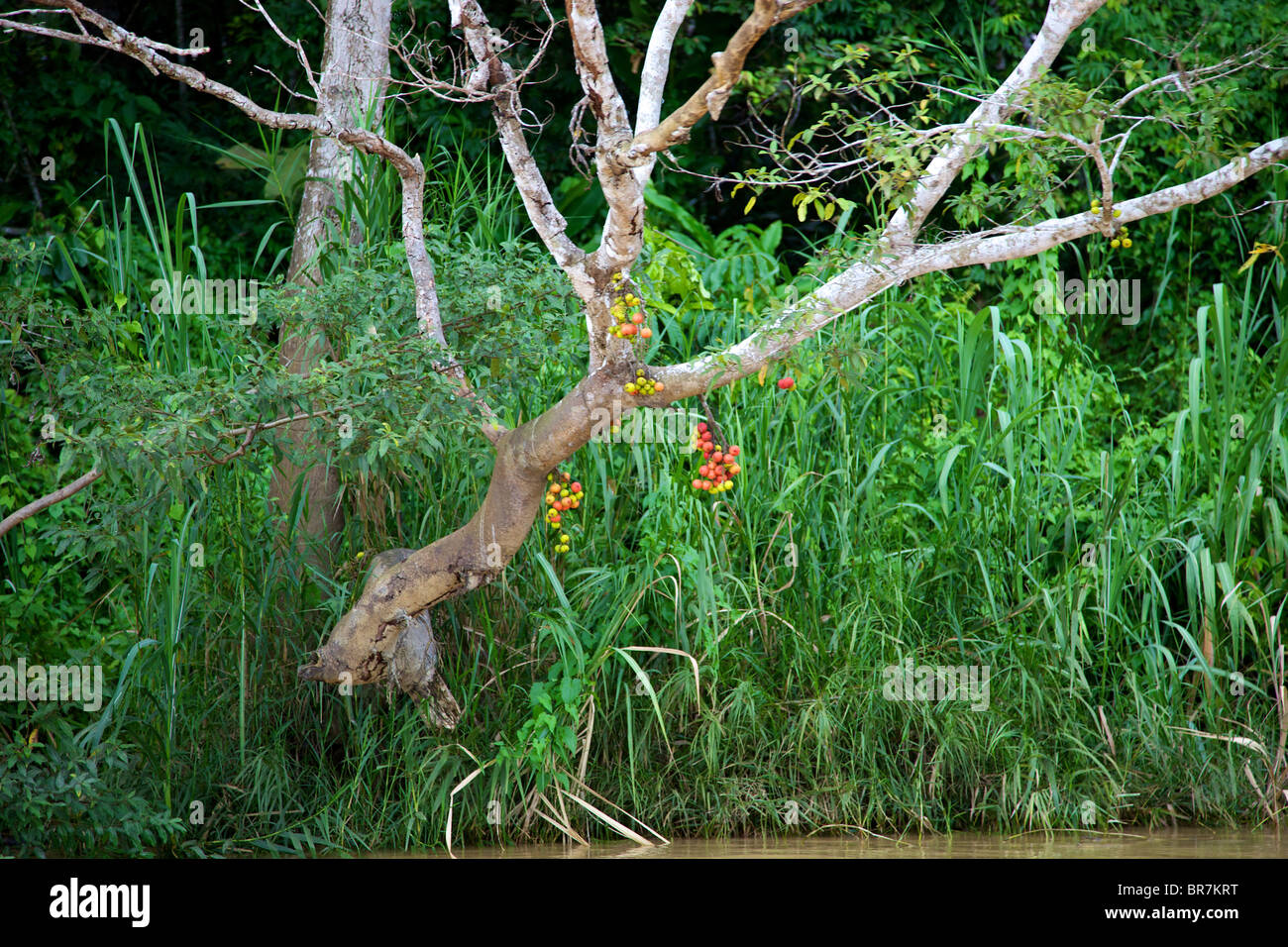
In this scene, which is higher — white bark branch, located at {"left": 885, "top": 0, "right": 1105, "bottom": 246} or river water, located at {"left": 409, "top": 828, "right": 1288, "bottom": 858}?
white bark branch, located at {"left": 885, "top": 0, "right": 1105, "bottom": 246}

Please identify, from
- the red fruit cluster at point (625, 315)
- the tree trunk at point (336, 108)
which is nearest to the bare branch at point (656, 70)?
the red fruit cluster at point (625, 315)

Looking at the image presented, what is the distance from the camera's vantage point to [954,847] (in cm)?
405

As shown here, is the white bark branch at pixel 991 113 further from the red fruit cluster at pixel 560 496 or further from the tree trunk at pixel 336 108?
the tree trunk at pixel 336 108

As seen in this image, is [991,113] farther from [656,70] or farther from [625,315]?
[625,315]

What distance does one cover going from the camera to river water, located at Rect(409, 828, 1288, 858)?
396 cm

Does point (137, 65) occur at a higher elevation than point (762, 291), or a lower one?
higher

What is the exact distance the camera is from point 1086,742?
14.6 feet

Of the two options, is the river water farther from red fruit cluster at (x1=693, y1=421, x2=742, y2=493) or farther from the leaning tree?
red fruit cluster at (x1=693, y1=421, x2=742, y2=493)

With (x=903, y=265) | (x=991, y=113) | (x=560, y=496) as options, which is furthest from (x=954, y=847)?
(x=991, y=113)

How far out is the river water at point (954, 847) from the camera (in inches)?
156

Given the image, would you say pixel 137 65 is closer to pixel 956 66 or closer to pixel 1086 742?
pixel 956 66

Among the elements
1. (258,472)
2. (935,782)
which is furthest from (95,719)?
(935,782)

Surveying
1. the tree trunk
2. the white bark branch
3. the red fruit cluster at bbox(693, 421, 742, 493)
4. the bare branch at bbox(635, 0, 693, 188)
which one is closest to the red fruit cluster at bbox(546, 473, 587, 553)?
the red fruit cluster at bbox(693, 421, 742, 493)
